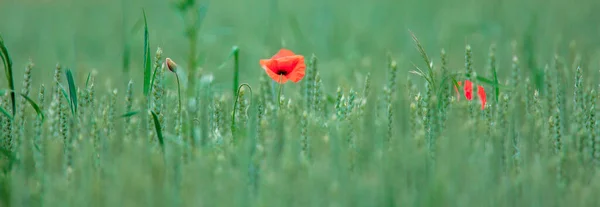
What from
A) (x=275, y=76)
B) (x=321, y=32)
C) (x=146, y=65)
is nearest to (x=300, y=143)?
(x=146, y=65)

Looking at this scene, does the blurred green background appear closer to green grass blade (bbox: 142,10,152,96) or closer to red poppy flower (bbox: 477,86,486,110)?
green grass blade (bbox: 142,10,152,96)

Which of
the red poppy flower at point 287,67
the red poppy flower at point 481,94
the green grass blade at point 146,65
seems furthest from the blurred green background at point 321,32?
the red poppy flower at point 481,94

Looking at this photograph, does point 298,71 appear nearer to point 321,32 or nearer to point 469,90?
point 469,90

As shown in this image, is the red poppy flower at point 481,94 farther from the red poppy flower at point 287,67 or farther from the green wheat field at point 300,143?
the red poppy flower at point 287,67

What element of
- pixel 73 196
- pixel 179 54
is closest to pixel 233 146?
pixel 73 196

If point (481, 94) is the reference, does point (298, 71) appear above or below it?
above

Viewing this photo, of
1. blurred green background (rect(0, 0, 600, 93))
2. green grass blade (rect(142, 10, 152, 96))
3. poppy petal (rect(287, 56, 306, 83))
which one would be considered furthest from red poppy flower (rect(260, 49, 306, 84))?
blurred green background (rect(0, 0, 600, 93))

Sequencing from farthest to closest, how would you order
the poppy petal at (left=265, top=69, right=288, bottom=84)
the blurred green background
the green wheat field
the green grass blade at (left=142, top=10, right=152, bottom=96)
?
1. the blurred green background
2. the poppy petal at (left=265, top=69, right=288, bottom=84)
3. the green grass blade at (left=142, top=10, right=152, bottom=96)
4. the green wheat field

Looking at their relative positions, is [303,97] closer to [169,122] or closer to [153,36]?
[169,122]
